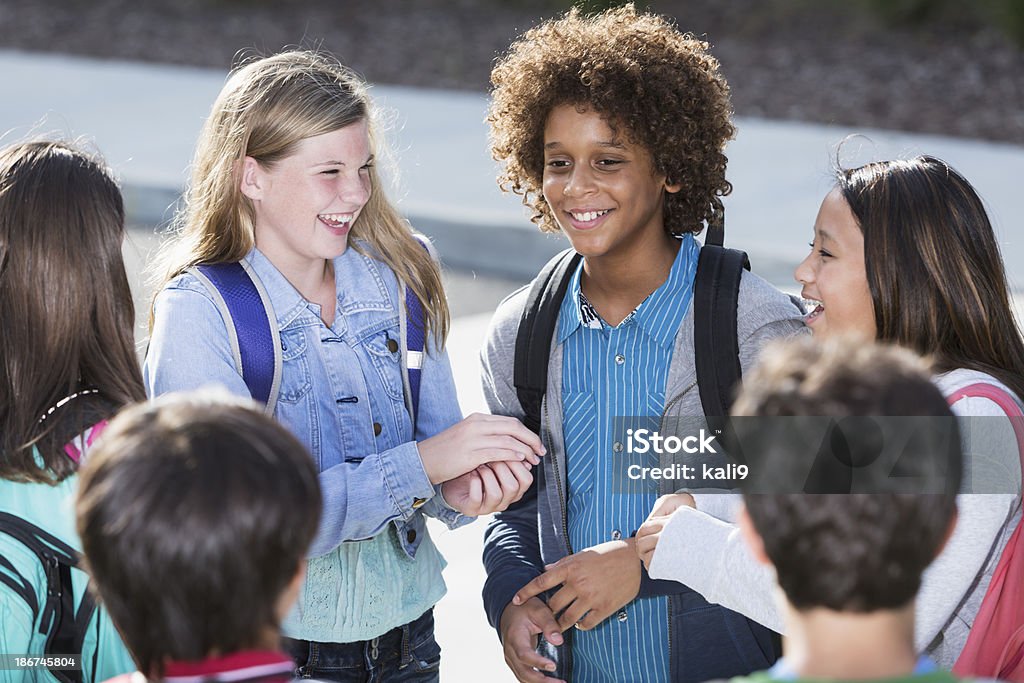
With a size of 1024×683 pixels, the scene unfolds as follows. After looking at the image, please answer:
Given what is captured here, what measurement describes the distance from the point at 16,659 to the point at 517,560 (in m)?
1.09

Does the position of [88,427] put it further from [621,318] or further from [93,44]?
[93,44]

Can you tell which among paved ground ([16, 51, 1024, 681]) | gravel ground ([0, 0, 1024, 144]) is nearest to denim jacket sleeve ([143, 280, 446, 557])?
paved ground ([16, 51, 1024, 681])

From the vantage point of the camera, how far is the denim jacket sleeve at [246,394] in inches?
103

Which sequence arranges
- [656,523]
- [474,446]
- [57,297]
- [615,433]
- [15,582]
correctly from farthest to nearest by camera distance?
[615,433] < [474,446] < [656,523] < [57,297] < [15,582]

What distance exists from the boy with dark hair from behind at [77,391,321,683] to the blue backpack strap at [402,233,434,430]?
1204mm

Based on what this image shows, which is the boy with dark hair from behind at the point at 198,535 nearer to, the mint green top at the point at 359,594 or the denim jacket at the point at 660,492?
the mint green top at the point at 359,594

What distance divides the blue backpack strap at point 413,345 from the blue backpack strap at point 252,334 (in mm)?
306

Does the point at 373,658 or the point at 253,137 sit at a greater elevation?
the point at 253,137

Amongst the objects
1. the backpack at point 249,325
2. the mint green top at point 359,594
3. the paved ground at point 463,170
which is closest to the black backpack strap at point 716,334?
the mint green top at point 359,594

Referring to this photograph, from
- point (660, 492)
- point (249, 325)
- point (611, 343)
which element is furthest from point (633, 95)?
point (249, 325)

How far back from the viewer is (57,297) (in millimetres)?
2355

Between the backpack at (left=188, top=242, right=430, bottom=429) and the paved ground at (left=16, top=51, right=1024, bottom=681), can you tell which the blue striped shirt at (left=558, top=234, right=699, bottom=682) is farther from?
the paved ground at (left=16, top=51, right=1024, bottom=681)

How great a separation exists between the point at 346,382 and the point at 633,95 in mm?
919

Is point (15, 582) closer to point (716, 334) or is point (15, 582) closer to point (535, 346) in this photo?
point (535, 346)
